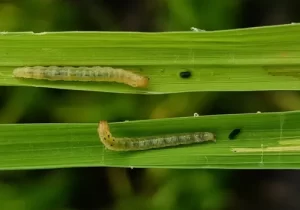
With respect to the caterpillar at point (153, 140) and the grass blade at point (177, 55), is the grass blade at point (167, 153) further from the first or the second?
the grass blade at point (177, 55)

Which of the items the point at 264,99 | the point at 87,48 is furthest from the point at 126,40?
the point at 264,99

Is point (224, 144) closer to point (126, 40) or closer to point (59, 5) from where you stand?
point (126, 40)

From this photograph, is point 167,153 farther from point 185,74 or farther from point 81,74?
point 81,74

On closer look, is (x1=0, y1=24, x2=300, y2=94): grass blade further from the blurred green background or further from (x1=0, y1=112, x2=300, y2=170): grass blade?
the blurred green background

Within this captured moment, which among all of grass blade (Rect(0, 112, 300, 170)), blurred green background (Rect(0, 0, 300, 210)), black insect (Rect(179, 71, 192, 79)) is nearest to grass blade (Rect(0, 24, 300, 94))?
black insect (Rect(179, 71, 192, 79))

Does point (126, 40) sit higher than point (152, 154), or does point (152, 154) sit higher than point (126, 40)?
point (126, 40)

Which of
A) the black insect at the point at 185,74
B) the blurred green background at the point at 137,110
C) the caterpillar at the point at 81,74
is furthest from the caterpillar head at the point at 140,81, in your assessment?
the blurred green background at the point at 137,110

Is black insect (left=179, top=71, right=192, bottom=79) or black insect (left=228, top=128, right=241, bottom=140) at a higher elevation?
black insect (left=179, top=71, right=192, bottom=79)
